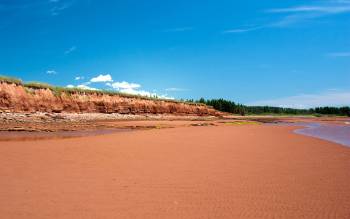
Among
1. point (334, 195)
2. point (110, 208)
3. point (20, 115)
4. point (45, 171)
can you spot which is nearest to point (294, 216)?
point (334, 195)

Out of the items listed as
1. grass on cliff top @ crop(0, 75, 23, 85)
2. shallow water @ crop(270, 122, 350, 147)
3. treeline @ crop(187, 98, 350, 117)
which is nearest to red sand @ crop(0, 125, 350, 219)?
shallow water @ crop(270, 122, 350, 147)

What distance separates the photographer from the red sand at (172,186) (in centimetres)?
362

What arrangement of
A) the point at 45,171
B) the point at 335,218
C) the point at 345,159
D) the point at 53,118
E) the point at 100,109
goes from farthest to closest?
the point at 100,109
the point at 53,118
the point at 345,159
the point at 45,171
the point at 335,218

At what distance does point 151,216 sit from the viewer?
3.45 m

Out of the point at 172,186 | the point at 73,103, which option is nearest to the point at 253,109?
the point at 73,103

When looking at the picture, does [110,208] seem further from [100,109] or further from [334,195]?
[100,109]

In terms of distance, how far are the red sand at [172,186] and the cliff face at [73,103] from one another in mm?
24736

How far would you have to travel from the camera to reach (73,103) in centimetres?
3741

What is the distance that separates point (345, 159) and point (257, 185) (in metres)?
3.91

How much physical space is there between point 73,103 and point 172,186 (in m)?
35.3

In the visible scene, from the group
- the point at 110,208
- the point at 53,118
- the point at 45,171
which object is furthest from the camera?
the point at 53,118

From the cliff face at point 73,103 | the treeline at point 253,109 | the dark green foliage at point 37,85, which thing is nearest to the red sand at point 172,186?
the cliff face at point 73,103

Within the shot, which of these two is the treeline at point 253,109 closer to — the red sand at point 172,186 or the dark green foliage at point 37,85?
the dark green foliage at point 37,85

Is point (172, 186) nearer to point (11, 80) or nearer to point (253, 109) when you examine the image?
point (11, 80)
